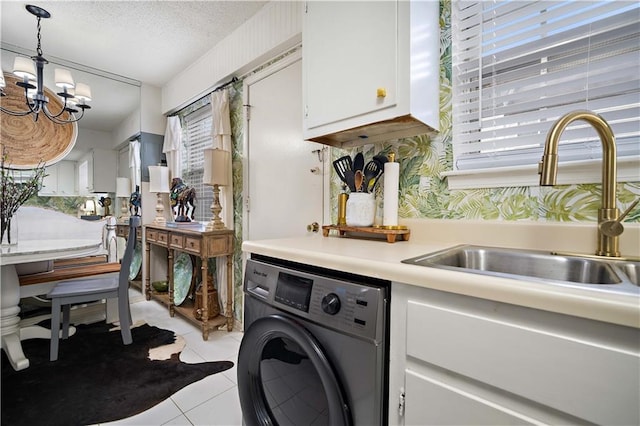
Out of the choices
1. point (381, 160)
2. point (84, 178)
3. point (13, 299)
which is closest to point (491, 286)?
point (381, 160)

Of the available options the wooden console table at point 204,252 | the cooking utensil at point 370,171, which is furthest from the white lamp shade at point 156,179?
the cooking utensil at point 370,171

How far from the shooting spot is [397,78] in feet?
3.55

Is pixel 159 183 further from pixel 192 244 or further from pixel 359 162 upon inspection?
pixel 359 162

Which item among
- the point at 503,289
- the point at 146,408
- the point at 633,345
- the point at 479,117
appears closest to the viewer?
the point at 633,345

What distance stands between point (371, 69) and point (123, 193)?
131 inches

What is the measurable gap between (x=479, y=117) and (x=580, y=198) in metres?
0.49

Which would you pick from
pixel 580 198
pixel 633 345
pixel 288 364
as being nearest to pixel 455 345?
pixel 633 345

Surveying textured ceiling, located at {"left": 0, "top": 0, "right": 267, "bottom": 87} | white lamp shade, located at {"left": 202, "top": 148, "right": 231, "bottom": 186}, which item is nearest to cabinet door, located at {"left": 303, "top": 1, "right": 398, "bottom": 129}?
textured ceiling, located at {"left": 0, "top": 0, "right": 267, "bottom": 87}

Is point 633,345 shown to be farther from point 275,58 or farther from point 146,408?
point 275,58

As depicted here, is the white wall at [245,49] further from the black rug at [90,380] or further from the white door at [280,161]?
the black rug at [90,380]

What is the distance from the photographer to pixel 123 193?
10.8 feet

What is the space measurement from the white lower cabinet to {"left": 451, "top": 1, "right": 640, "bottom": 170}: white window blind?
80cm

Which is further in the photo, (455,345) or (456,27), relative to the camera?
(456,27)

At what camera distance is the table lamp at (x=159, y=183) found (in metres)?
3.15
